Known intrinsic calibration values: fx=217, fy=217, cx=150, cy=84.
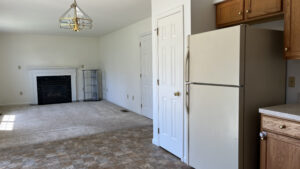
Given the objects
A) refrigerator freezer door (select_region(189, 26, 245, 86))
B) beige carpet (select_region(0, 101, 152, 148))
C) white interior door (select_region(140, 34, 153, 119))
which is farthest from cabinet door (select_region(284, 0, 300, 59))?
white interior door (select_region(140, 34, 153, 119))

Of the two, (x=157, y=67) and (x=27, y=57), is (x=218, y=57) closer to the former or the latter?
(x=157, y=67)

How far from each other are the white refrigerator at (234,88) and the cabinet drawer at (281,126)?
18 centimetres

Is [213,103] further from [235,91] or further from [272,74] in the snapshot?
[272,74]

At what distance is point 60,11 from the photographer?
459 centimetres

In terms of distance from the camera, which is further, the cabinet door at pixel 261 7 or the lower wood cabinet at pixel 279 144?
the cabinet door at pixel 261 7

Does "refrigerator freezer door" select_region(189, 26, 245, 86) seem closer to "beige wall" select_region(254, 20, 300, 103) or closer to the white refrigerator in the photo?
the white refrigerator

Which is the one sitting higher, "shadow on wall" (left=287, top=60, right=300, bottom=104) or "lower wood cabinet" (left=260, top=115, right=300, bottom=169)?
"shadow on wall" (left=287, top=60, right=300, bottom=104)

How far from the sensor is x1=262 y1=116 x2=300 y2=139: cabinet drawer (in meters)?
1.71

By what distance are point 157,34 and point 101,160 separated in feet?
6.64

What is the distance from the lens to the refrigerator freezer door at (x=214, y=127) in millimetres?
2070

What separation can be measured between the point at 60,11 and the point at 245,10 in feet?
12.2

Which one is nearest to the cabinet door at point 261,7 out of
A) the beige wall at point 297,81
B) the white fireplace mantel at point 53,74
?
the beige wall at point 297,81

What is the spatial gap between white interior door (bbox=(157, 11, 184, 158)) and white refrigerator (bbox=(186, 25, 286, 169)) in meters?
0.47

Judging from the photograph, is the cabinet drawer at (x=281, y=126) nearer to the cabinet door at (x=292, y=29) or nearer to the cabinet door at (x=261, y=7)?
the cabinet door at (x=292, y=29)
